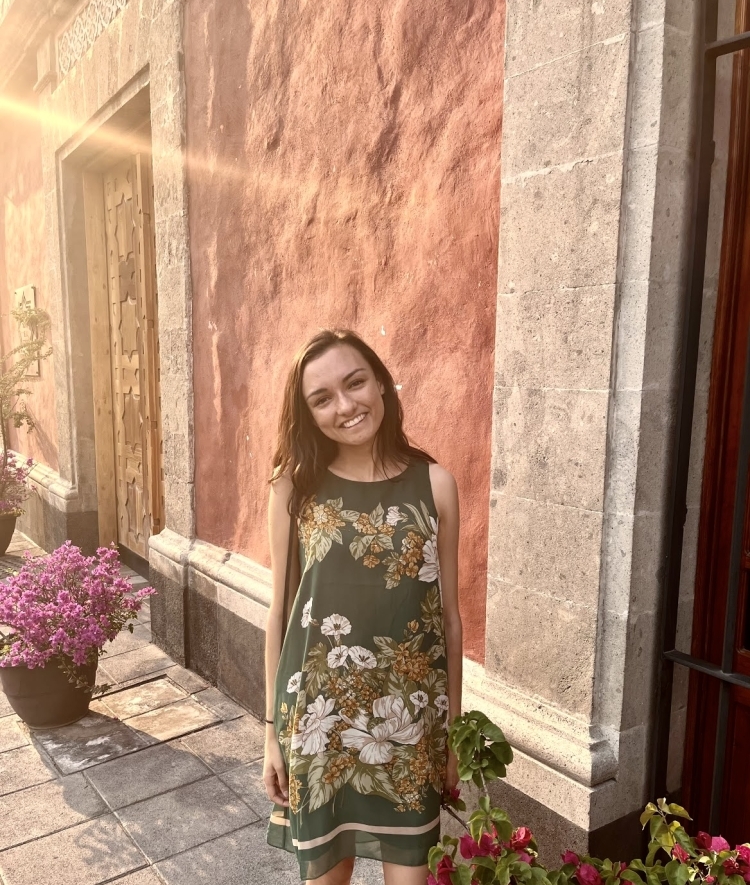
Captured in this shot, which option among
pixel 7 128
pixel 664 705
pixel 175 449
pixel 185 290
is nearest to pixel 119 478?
pixel 175 449

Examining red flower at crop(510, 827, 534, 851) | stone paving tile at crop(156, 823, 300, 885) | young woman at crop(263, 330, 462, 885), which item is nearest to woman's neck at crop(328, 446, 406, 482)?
young woman at crop(263, 330, 462, 885)

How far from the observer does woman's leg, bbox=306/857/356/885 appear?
203 cm

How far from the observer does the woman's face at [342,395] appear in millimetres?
1938

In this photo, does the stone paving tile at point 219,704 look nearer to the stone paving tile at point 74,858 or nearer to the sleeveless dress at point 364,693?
the stone paving tile at point 74,858

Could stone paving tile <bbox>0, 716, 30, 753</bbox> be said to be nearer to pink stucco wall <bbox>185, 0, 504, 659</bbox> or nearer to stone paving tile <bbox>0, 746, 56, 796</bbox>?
stone paving tile <bbox>0, 746, 56, 796</bbox>

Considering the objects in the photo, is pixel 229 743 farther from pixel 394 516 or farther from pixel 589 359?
pixel 589 359

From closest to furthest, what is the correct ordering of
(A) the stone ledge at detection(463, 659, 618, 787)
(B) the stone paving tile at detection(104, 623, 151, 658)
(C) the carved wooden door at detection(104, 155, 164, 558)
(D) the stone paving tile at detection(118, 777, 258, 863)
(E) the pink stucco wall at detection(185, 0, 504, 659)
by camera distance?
1. (A) the stone ledge at detection(463, 659, 618, 787)
2. (E) the pink stucco wall at detection(185, 0, 504, 659)
3. (D) the stone paving tile at detection(118, 777, 258, 863)
4. (B) the stone paving tile at detection(104, 623, 151, 658)
5. (C) the carved wooden door at detection(104, 155, 164, 558)

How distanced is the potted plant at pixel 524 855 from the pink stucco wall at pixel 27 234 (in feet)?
22.6

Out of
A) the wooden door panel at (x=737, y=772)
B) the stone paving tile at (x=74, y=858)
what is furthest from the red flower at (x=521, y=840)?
the stone paving tile at (x=74, y=858)

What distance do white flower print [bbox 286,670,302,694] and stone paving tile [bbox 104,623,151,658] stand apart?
3.34m

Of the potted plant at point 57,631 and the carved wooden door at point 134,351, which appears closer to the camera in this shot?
the potted plant at point 57,631

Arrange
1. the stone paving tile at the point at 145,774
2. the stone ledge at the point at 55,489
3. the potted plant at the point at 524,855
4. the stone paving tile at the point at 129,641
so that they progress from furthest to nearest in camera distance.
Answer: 1. the stone ledge at the point at 55,489
2. the stone paving tile at the point at 129,641
3. the stone paving tile at the point at 145,774
4. the potted plant at the point at 524,855

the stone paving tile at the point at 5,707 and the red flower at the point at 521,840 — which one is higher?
the red flower at the point at 521,840

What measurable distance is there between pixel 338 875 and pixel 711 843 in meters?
0.99
